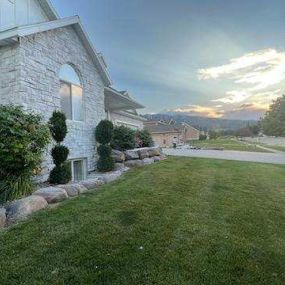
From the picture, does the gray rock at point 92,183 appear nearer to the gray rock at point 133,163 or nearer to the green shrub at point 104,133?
the green shrub at point 104,133

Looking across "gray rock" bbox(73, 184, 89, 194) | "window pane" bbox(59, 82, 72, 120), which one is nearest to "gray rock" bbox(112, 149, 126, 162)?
"window pane" bbox(59, 82, 72, 120)

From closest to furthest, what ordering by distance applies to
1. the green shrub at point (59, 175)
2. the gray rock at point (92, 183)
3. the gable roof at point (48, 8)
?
the gray rock at point (92, 183), the green shrub at point (59, 175), the gable roof at point (48, 8)

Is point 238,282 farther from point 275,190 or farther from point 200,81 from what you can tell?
point 200,81

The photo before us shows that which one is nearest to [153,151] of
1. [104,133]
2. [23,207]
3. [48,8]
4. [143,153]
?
[143,153]

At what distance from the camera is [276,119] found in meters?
45.8

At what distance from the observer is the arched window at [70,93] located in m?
11.0

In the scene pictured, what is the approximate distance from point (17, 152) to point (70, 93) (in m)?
5.24

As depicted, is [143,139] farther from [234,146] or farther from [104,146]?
[234,146]

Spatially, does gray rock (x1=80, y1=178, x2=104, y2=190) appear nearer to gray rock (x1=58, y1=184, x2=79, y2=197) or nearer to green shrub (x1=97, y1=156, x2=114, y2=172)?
gray rock (x1=58, y1=184, x2=79, y2=197)

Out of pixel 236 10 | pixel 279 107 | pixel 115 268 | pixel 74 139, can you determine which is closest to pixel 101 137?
pixel 74 139

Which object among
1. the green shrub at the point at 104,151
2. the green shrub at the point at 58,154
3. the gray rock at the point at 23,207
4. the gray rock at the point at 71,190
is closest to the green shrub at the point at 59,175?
the green shrub at the point at 58,154

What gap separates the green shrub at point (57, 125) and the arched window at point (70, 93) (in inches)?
65.6

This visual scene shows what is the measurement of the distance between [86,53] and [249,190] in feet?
26.5

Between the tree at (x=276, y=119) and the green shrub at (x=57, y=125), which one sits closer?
the green shrub at (x=57, y=125)
